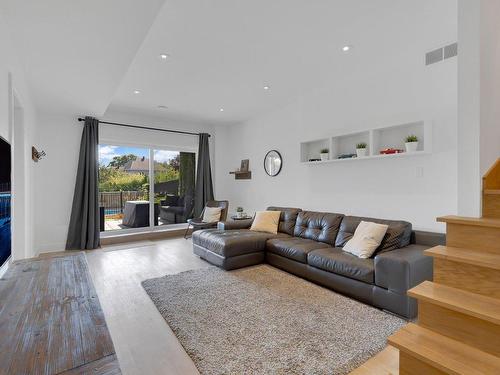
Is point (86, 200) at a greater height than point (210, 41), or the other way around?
point (210, 41)

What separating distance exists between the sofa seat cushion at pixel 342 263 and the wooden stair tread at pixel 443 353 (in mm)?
1320

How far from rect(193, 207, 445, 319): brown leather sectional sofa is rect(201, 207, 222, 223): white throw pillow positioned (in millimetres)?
1171

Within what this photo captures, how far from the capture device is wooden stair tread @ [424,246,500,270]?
129 cm

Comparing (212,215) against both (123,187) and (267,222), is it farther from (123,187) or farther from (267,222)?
(123,187)

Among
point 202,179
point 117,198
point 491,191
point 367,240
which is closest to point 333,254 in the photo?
point 367,240

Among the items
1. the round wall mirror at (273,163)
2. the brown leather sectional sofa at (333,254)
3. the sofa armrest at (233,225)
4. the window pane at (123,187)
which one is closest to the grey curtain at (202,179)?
the window pane at (123,187)

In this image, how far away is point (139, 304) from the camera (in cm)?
276

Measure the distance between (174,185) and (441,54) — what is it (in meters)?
5.37

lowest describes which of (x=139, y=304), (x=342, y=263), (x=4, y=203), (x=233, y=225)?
(x=139, y=304)

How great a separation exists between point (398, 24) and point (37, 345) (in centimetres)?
341

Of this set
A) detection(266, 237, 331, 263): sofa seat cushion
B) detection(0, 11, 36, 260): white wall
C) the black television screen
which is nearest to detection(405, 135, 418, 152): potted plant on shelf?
detection(266, 237, 331, 263): sofa seat cushion

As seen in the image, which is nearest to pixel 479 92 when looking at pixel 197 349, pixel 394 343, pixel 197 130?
pixel 394 343

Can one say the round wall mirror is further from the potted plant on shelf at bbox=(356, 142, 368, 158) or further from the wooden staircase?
the wooden staircase

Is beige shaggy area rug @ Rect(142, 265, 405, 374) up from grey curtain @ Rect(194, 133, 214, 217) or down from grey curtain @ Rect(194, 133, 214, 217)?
down
